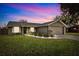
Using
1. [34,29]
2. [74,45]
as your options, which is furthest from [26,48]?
[74,45]

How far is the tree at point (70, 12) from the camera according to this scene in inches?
249

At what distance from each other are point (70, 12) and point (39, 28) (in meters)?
0.64

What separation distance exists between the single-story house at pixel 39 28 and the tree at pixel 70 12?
13cm

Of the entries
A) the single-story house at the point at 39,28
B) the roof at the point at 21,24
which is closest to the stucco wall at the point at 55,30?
the single-story house at the point at 39,28

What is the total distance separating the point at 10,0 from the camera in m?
6.30

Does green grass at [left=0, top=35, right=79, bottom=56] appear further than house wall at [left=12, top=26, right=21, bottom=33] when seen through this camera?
No

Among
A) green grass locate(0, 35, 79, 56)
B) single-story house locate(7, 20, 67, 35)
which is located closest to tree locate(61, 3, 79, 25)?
single-story house locate(7, 20, 67, 35)

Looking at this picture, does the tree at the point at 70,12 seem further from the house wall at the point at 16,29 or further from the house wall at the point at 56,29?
the house wall at the point at 16,29

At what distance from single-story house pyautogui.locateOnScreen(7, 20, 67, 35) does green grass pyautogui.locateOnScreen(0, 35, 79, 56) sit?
13 cm

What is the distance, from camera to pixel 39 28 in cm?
642

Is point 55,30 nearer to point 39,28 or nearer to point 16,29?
point 39,28

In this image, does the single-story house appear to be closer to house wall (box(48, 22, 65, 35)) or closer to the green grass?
house wall (box(48, 22, 65, 35))

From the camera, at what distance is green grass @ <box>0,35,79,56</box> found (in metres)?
6.31

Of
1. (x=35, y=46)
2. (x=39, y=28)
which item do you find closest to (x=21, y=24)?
(x=39, y=28)
